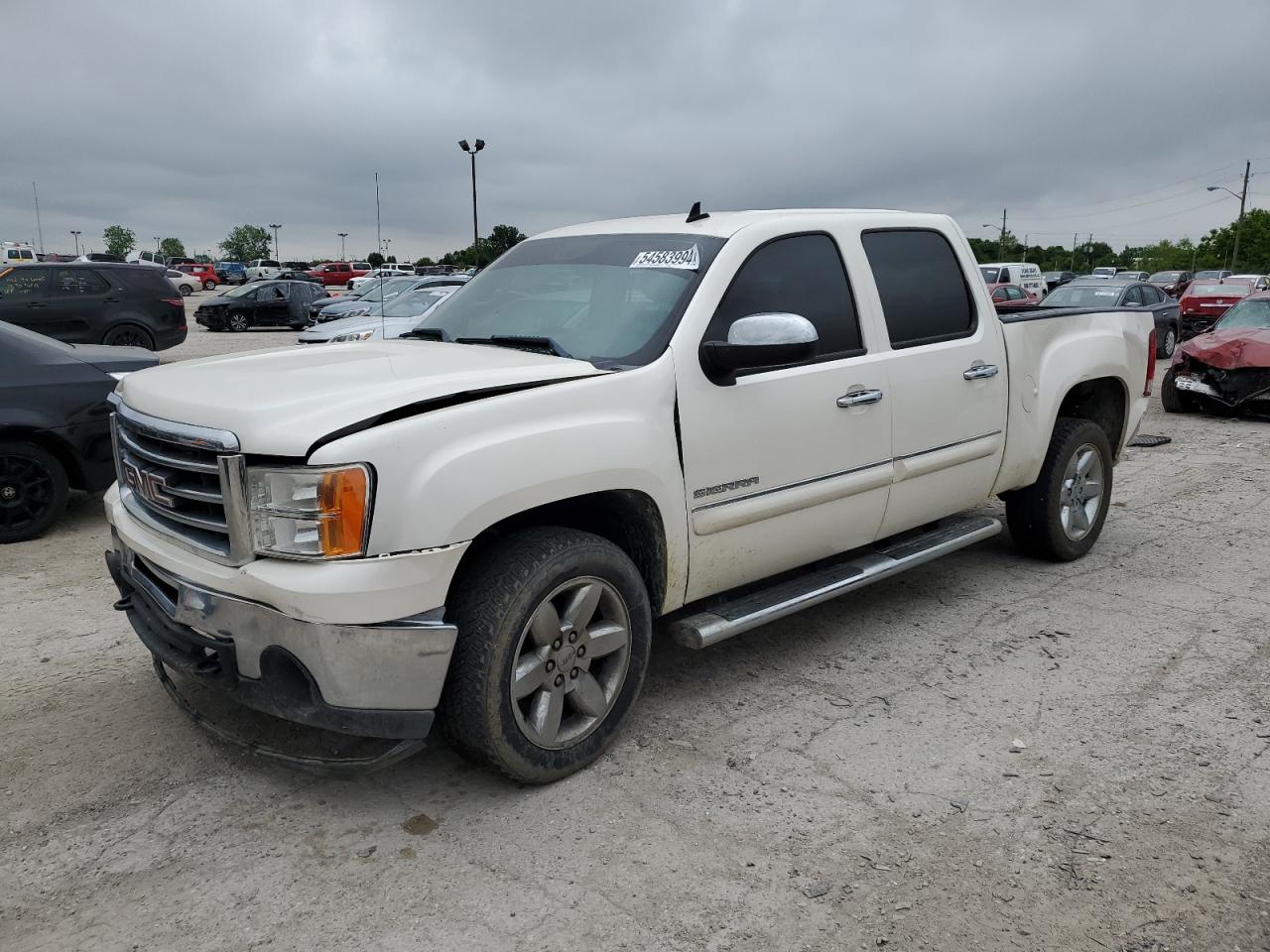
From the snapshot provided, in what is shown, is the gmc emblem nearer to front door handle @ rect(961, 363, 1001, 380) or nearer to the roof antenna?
the roof antenna

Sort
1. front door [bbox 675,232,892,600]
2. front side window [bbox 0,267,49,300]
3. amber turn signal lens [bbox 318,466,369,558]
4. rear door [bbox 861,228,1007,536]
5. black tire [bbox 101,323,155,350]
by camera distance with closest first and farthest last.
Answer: amber turn signal lens [bbox 318,466,369,558] < front door [bbox 675,232,892,600] < rear door [bbox 861,228,1007,536] < front side window [bbox 0,267,49,300] < black tire [bbox 101,323,155,350]

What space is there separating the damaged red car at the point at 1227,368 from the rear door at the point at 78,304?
15.2 m

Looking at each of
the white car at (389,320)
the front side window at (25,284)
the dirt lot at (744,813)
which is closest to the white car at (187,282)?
the front side window at (25,284)

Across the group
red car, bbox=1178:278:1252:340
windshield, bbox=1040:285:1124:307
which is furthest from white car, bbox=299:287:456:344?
red car, bbox=1178:278:1252:340

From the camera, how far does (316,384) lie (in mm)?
3150

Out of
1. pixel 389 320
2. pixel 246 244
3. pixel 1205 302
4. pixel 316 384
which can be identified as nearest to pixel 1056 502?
pixel 316 384

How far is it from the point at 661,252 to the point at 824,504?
3.93 feet

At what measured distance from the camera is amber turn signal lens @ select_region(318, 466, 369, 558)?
109 inches

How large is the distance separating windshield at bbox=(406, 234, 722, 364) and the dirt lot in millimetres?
1439

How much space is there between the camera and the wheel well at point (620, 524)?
332 centimetres

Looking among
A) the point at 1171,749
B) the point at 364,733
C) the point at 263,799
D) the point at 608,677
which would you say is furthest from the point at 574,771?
the point at 1171,749

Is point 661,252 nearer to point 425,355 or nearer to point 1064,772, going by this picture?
point 425,355

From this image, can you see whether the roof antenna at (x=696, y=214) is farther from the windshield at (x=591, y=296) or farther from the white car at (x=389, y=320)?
the white car at (x=389, y=320)

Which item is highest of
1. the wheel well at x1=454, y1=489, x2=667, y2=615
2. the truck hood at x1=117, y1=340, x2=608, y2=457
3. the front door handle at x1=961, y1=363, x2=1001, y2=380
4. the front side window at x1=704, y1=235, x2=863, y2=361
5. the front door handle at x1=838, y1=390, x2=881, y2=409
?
the front side window at x1=704, y1=235, x2=863, y2=361
